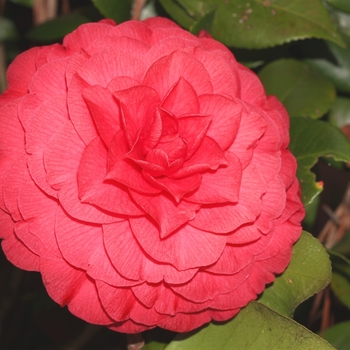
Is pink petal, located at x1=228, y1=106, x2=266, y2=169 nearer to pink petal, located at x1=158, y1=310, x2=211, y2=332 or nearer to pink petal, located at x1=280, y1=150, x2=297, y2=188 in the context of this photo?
pink petal, located at x1=280, y1=150, x2=297, y2=188

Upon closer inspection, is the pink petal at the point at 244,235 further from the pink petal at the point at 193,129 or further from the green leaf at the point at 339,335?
the green leaf at the point at 339,335

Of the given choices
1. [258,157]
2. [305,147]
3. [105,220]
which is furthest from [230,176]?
[305,147]

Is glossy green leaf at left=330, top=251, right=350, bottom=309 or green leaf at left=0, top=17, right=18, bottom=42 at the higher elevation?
green leaf at left=0, top=17, right=18, bottom=42

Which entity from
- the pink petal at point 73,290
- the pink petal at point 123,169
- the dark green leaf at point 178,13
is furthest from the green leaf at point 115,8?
the pink petal at point 73,290

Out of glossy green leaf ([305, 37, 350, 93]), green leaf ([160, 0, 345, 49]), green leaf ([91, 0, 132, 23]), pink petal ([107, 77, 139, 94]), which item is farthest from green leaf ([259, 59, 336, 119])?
pink petal ([107, 77, 139, 94])

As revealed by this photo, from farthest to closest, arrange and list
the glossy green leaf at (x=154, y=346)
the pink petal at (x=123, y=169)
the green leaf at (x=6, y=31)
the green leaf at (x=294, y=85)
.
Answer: the green leaf at (x=6, y=31) < the green leaf at (x=294, y=85) < the glossy green leaf at (x=154, y=346) < the pink petal at (x=123, y=169)

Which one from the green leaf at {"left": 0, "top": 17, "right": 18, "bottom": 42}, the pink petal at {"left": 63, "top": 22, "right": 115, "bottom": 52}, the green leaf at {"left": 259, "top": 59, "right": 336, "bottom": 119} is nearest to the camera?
the pink petal at {"left": 63, "top": 22, "right": 115, "bottom": 52}
